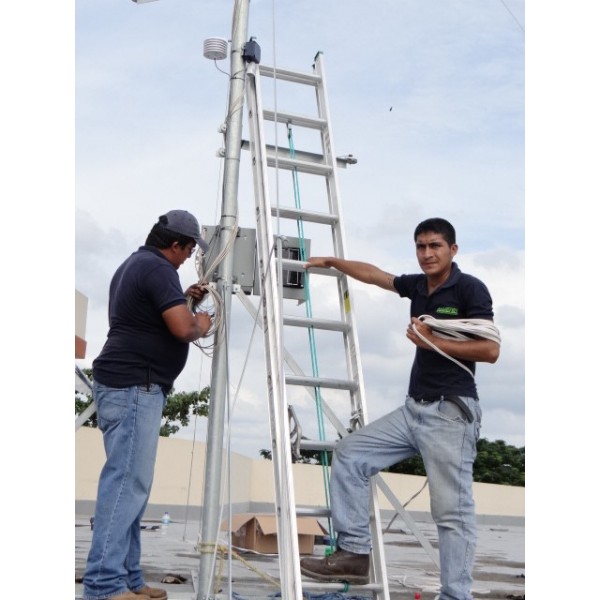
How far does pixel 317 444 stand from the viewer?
457 cm

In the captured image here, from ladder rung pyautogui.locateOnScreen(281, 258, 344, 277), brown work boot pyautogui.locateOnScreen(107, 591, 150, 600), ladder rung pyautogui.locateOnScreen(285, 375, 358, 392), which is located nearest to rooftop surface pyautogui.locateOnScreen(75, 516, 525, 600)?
brown work boot pyautogui.locateOnScreen(107, 591, 150, 600)

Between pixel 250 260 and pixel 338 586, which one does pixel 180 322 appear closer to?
pixel 250 260

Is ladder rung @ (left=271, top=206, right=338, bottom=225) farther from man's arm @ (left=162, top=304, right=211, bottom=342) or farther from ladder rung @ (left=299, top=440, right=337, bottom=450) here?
ladder rung @ (left=299, top=440, right=337, bottom=450)

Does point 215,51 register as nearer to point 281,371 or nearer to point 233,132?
point 233,132

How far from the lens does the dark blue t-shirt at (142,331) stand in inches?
167

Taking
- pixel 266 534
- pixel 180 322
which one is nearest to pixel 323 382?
pixel 180 322

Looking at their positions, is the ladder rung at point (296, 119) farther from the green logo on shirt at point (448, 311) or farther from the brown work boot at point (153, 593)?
the brown work boot at point (153, 593)

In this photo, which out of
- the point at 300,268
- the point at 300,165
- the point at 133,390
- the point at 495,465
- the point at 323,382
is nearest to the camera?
the point at 133,390

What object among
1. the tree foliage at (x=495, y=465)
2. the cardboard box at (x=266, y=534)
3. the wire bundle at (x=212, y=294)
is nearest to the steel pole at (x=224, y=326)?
the wire bundle at (x=212, y=294)

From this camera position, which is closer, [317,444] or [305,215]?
[317,444]

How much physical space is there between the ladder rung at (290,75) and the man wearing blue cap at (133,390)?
4.60ft

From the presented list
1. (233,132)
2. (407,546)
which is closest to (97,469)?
(407,546)

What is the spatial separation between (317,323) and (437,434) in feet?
3.26

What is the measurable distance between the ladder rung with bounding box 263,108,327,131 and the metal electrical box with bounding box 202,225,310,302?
76 centimetres
